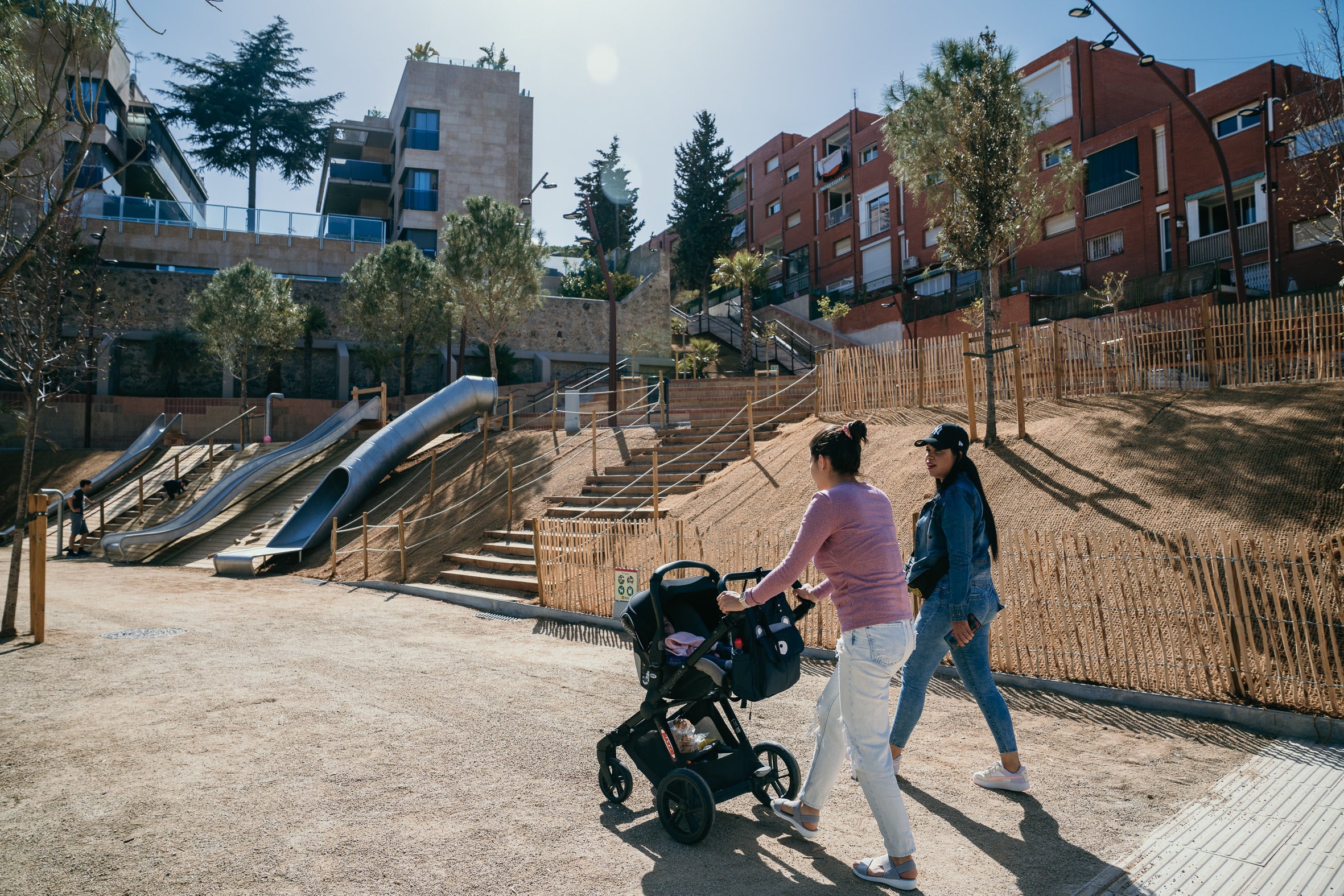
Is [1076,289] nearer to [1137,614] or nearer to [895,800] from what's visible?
[1137,614]

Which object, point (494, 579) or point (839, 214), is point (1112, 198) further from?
point (494, 579)

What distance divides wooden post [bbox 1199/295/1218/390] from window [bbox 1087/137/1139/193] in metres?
19.7

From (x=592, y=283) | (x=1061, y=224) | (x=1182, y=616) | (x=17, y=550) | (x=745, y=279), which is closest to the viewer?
(x=1182, y=616)

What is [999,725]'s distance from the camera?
4215 millimetres

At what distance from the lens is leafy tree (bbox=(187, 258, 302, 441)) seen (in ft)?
94.8

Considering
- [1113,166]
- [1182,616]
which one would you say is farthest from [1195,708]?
[1113,166]

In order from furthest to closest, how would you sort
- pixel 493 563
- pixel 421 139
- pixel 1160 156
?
pixel 421 139, pixel 1160 156, pixel 493 563

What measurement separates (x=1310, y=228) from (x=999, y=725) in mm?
27015

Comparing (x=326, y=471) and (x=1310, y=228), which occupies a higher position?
(x=1310, y=228)

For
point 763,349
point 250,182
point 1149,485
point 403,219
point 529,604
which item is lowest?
point 529,604

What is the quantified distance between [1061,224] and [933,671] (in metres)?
31.9

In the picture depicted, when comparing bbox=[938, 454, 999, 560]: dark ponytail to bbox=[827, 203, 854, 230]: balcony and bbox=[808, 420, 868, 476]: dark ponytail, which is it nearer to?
bbox=[808, 420, 868, 476]: dark ponytail

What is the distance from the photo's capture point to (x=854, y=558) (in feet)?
10.9

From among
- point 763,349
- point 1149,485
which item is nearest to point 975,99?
point 1149,485
